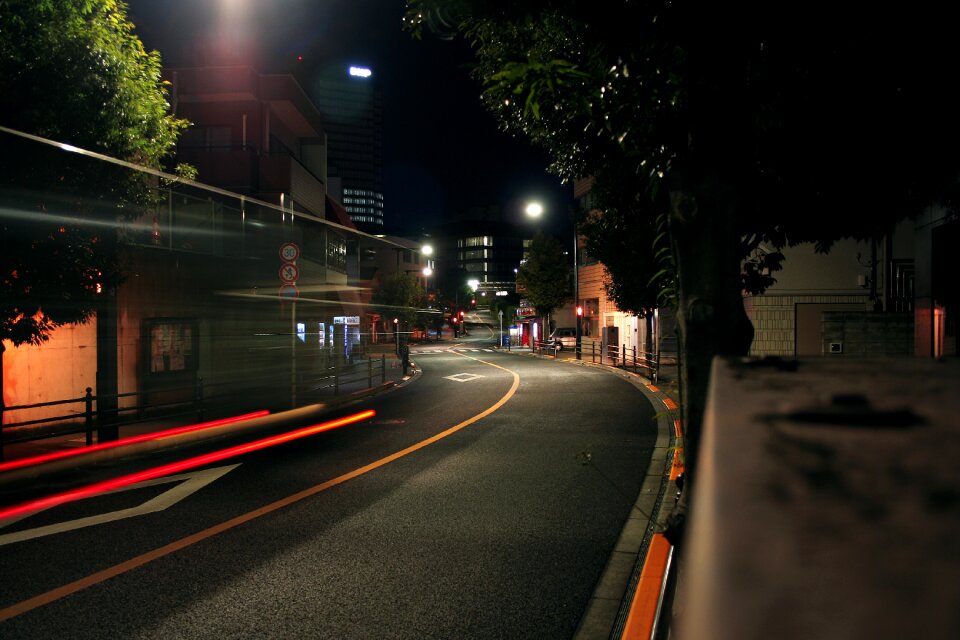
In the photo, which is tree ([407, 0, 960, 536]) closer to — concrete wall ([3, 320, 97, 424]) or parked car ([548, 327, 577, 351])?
concrete wall ([3, 320, 97, 424])

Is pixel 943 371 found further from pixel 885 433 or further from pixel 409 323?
pixel 409 323

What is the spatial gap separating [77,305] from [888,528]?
1211cm

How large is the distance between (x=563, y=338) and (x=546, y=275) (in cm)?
518

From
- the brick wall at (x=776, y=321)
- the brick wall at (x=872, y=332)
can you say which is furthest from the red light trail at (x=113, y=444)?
the brick wall at (x=776, y=321)

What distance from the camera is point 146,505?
282 inches

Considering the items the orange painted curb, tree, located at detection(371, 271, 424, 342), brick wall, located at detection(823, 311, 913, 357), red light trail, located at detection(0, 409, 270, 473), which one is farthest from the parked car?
the orange painted curb

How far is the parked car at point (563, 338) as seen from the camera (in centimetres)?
4550

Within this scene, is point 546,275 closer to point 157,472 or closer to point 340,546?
point 157,472

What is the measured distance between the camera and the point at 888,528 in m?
0.57

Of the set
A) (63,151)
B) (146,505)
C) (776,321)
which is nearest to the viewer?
(146,505)

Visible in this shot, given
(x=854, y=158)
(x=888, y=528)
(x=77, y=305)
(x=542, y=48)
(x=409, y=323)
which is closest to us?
(x=888, y=528)

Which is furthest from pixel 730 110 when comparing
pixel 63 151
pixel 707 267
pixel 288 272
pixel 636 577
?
pixel 288 272

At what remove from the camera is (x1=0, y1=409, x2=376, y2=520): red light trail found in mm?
7348

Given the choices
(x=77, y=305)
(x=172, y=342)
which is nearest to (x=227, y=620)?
(x=77, y=305)
